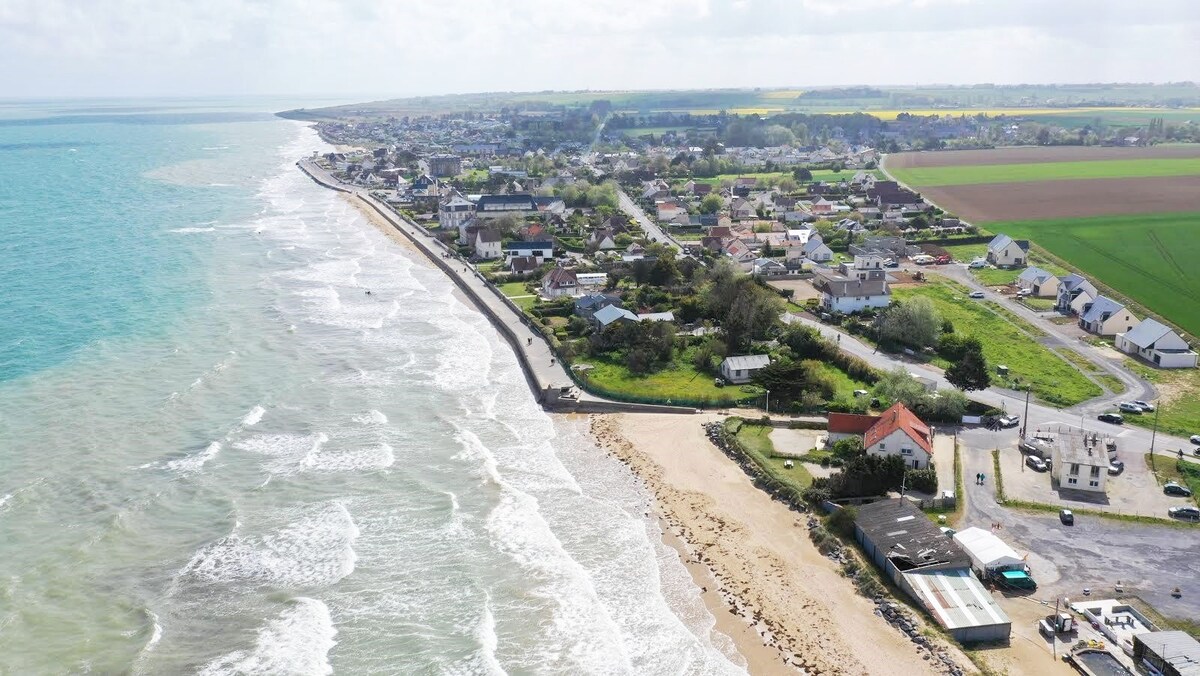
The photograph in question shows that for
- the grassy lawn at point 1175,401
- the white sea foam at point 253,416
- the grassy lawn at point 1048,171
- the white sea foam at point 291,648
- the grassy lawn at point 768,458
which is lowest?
the white sea foam at point 291,648

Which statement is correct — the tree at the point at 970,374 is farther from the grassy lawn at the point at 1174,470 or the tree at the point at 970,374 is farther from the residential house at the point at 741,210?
the residential house at the point at 741,210

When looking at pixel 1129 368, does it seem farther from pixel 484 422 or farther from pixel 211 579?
pixel 211 579

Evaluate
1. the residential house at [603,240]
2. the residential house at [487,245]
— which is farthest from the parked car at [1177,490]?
the residential house at [487,245]

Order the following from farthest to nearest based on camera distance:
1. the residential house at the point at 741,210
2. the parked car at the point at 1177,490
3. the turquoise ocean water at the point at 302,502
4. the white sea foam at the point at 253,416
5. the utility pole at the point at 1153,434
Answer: the residential house at the point at 741,210, the white sea foam at the point at 253,416, the utility pole at the point at 1153,434, the parked car at the point at 1177,490, the turquoise ocean water at the point at 302,502

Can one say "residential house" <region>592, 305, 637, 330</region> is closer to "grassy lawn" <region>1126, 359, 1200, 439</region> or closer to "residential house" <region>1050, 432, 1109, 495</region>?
"residential house" <region>1050, 432, 1109, 495</region>

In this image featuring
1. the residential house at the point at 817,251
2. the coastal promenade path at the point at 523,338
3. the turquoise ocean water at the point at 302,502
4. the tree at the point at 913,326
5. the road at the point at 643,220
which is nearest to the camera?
the turquoise ocean water at the point at 302,502

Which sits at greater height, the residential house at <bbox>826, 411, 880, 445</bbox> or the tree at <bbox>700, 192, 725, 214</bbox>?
the tree at <bbox>700, 192, 725, 214</bbox>

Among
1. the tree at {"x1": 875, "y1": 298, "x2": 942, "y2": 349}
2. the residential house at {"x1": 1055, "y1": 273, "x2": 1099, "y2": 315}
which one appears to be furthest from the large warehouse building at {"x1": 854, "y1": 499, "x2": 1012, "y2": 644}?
the residential house at {"x1": 1055, "y1": 273, "x2": 1099, "y2": 315}
